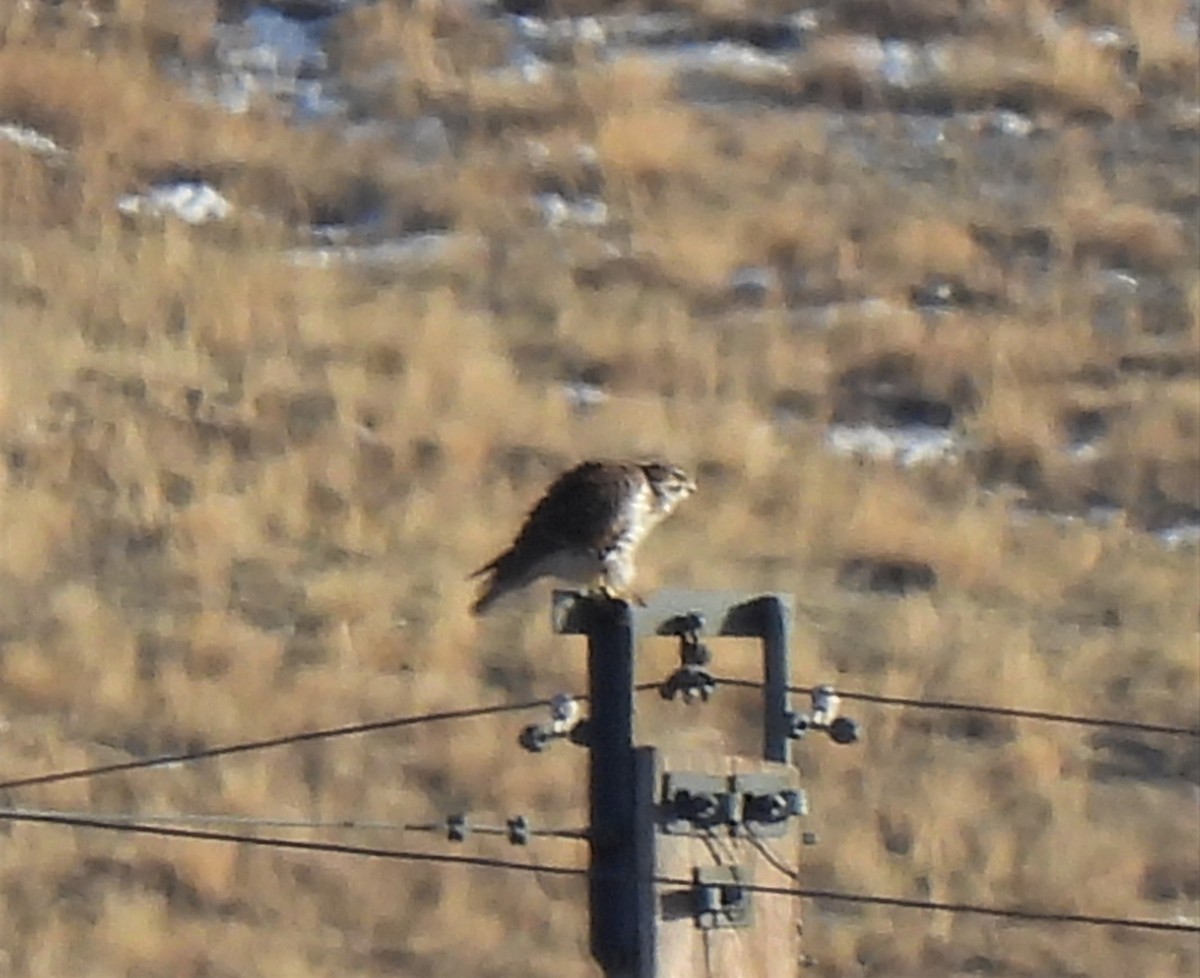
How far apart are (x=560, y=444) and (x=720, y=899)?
8964 millimetres

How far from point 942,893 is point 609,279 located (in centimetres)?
426

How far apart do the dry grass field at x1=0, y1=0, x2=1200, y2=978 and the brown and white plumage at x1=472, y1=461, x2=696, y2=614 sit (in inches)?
157

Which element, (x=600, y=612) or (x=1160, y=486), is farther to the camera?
(x=1160, y=486)

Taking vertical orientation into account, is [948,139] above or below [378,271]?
above

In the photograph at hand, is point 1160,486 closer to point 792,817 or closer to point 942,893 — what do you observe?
point 942,893

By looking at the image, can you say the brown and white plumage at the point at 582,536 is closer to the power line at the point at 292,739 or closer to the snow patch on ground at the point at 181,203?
the power line at the point at 292,739

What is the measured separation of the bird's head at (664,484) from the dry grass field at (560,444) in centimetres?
366

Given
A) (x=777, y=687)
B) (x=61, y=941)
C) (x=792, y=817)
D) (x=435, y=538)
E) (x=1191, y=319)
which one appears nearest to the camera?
(x=792, y=817)

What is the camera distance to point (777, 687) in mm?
5336

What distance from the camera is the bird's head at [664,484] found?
7996mm

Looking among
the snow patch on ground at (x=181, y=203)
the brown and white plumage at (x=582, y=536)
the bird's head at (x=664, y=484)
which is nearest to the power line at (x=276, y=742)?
the brown and white plumage at (x=582, y=536)

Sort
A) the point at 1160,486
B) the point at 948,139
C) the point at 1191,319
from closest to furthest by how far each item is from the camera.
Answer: the point at 1160,486
the point at 1191,319
the point at 948,139

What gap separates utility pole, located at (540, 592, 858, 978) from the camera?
15.7 ft

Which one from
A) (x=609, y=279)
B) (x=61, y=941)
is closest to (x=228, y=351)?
(x=609, y=279)
